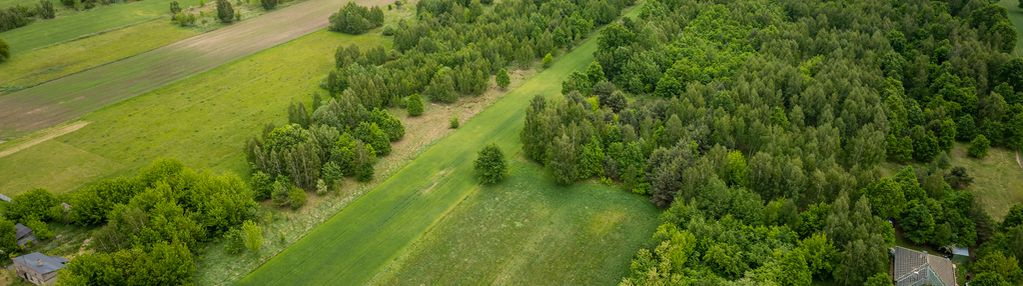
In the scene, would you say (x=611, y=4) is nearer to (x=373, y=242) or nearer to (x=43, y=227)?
(x=373, y=242)

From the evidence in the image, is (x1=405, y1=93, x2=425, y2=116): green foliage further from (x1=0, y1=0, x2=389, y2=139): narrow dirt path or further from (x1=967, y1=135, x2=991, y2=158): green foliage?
(x1=967, y1=135, x2=991, y2=158): green foliage

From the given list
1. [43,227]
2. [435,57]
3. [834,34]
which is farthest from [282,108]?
[834,34]

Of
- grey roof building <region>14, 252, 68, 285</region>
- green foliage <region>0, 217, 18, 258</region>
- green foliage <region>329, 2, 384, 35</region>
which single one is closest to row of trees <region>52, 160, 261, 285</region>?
grey roof building <region>14, 252, 68, 285</region>

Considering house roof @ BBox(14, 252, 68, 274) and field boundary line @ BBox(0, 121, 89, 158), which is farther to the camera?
field boundary line @ BBox(0, 121, 89, 158)

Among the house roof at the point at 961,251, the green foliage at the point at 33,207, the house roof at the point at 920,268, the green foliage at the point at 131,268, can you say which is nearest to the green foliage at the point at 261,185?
the green foliage at the point at 131,268

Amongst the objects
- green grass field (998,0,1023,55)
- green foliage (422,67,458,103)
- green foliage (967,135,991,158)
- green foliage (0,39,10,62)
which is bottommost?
green foliage (967,135,991,158)

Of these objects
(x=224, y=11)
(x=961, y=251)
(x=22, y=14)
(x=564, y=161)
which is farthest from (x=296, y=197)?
(x=22, y=14)

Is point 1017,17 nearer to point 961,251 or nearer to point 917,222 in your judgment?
point 917,222

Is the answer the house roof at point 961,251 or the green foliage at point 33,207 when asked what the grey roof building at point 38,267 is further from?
the house roof at point 961,251

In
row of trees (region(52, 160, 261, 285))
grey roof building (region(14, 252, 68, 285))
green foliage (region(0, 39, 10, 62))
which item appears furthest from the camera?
green foliage (region(0, 39, 10, 62))
